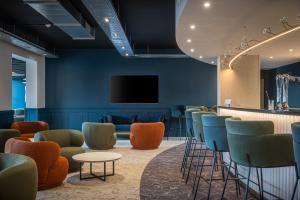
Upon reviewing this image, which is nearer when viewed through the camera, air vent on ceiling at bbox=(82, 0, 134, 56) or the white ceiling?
the white ceiling

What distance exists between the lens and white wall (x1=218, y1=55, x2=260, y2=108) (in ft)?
28.7

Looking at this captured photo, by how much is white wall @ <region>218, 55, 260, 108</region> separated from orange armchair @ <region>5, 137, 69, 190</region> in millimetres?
5406

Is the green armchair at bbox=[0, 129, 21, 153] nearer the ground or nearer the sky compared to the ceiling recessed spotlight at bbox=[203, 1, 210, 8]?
nearer the ground

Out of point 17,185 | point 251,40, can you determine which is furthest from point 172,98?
point 17,185

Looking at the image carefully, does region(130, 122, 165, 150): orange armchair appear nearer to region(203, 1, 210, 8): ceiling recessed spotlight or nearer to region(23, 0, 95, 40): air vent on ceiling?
region(23, 0, 95, 40): air vent on ceiling

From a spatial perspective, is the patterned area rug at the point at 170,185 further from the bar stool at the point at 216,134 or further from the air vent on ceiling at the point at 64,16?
the air vent on ceiling at the point at 64,16

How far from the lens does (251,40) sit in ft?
21.6

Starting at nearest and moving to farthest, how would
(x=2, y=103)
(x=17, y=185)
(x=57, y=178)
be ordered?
(x=17, y=185) → (x=57, y=178) → (x=2, y=103)

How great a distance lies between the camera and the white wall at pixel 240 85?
8.74 metres

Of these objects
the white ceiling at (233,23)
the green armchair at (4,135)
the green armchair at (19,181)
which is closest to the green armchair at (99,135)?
the green armchair at (4,135)

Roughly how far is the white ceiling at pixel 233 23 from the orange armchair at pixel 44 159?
9.05ft

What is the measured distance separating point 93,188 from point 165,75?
7.29 m

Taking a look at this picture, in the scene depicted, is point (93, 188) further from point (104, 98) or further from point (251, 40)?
point (104, 98)

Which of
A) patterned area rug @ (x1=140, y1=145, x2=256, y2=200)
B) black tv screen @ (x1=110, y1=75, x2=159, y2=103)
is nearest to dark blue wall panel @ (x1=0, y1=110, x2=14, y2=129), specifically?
black tv screen @ (x1=110, y1=75, x2=159, y2=103)
